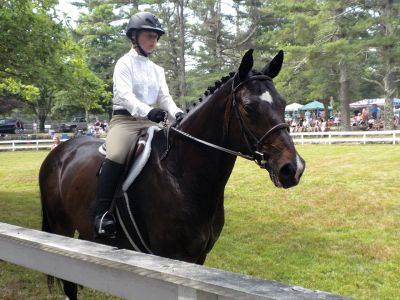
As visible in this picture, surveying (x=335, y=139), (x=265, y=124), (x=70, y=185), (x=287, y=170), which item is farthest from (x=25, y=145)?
(x=287, y=170)

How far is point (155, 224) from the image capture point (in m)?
3.60

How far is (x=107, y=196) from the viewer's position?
379cm

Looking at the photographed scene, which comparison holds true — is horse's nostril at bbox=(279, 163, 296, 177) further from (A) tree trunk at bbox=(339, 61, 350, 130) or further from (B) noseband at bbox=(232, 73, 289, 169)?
(A) tree trunk at bbox=(339, 61, 350, 130)

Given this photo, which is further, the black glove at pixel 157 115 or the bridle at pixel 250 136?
the black glove at pixel 157 115

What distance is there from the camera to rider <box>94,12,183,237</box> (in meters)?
3.77

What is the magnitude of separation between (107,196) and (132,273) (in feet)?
5.77

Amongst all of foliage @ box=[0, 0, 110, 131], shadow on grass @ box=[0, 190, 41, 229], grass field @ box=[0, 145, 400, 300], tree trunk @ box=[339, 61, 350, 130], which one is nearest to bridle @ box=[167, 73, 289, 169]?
grass field @ box=[0, 145, 400, 300]

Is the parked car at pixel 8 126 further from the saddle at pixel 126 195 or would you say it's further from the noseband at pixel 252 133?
the noseband at pixel 252 133

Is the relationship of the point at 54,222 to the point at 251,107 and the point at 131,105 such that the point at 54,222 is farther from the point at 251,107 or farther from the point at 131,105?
the point at 251,107

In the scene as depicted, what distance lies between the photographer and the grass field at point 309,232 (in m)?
5.62

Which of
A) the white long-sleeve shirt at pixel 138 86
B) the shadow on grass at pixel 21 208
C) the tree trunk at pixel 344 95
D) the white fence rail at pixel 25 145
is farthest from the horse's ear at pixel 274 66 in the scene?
the white fence rail at pixel 25 145

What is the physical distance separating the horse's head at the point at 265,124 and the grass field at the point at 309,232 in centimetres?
298

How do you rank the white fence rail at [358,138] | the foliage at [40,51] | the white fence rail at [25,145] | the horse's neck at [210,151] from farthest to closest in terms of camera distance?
the white fence rail at [25,145] < the white fence rail at [358,138] < the foliage at [40,51] < the horse's neck at [210,151]

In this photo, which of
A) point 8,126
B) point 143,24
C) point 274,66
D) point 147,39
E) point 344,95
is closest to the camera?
point 274,66
